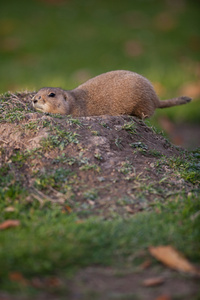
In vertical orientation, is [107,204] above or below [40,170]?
below

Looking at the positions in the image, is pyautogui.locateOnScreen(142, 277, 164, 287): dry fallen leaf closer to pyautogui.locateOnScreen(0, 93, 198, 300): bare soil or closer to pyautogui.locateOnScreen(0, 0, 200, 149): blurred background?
pyautogui.locateOnScreen(0, 93, 198, 300): bare soil

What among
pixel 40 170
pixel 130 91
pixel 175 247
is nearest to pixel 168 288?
pixel 175 247

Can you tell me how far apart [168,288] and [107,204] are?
1114 mm

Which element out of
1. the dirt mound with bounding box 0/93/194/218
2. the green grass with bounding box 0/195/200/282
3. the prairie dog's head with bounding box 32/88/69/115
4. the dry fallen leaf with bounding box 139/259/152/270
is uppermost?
the prairie dog's head with bounding box 32/88/69/115

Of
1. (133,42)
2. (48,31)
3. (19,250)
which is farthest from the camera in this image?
(48,31)

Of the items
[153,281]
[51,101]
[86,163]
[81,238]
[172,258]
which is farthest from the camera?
[51,101]

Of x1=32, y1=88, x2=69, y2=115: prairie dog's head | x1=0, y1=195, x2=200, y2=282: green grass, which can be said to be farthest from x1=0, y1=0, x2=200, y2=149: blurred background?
x1=0, y1=195, x2=200, y2=282: green grass

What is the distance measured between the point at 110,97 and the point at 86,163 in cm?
175

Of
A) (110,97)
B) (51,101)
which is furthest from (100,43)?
(51,101)

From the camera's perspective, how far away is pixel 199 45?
13664mm

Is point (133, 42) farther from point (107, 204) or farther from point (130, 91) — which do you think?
point (107, 204)

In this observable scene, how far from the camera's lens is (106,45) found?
13.3 meters

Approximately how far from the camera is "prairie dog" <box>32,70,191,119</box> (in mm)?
5473

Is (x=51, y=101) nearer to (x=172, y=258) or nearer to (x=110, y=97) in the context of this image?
(x=110, y=97)
